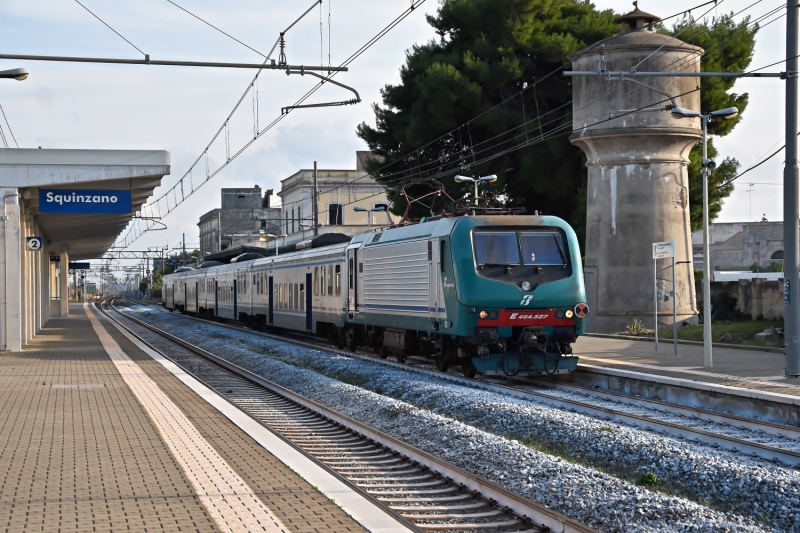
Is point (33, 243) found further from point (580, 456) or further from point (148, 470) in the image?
point (580, 456)

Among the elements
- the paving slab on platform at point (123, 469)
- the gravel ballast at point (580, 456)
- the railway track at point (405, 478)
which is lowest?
the railway track at point (405, 478)

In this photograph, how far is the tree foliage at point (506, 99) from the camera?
1556 inches

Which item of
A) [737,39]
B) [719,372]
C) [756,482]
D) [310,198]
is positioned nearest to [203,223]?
[310,198]

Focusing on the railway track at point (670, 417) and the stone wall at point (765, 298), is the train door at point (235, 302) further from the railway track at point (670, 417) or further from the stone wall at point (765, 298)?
the railway track at point (670, 417)

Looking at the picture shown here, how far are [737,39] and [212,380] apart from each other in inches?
1006

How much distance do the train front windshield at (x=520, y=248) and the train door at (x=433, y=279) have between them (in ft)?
3.55

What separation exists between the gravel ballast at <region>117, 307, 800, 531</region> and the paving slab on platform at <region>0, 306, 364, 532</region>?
2.02 metres

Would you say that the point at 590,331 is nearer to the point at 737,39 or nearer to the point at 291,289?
the point at 291,289

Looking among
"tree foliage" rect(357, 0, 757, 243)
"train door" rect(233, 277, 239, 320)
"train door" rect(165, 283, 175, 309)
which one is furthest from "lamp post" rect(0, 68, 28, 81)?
"train door" rect(165, 283, 175, 309)

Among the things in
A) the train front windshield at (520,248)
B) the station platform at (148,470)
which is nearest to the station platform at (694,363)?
the train front windshield at (520,248)

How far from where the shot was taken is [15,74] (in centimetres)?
1772

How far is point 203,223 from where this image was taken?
12219 centimetres

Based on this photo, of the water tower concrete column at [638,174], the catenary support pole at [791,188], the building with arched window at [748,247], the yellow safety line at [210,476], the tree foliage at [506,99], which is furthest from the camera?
the building with arched window at [748,247]

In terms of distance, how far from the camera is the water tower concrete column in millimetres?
30438
